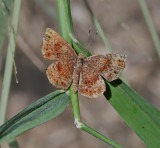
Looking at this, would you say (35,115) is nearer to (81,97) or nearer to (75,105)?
(75,105)

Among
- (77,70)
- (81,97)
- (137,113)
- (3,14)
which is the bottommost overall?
(81,97)

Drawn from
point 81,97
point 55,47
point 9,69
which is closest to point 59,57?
point 55,47

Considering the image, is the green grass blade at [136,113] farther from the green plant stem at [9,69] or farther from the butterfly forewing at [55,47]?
the green plant stem at [9,69]

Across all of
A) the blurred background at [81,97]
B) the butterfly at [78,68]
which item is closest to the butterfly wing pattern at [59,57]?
the butterfly at [78,68]

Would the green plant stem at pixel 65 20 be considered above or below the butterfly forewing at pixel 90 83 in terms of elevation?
above

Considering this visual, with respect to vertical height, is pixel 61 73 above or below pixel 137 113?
above

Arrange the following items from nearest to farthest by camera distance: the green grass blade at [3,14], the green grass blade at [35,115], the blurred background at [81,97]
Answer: the green grass blade at [35,115] → the green grass blade at [3,14] → the blurred background at [81,97]

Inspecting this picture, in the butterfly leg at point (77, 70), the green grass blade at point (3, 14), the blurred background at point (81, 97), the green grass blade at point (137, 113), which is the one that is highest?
the green grass blade at point (3, 14)

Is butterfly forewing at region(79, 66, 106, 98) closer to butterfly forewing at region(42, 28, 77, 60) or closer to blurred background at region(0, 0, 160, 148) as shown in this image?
butterfly forewing at region(42, 28, 77, 60)
